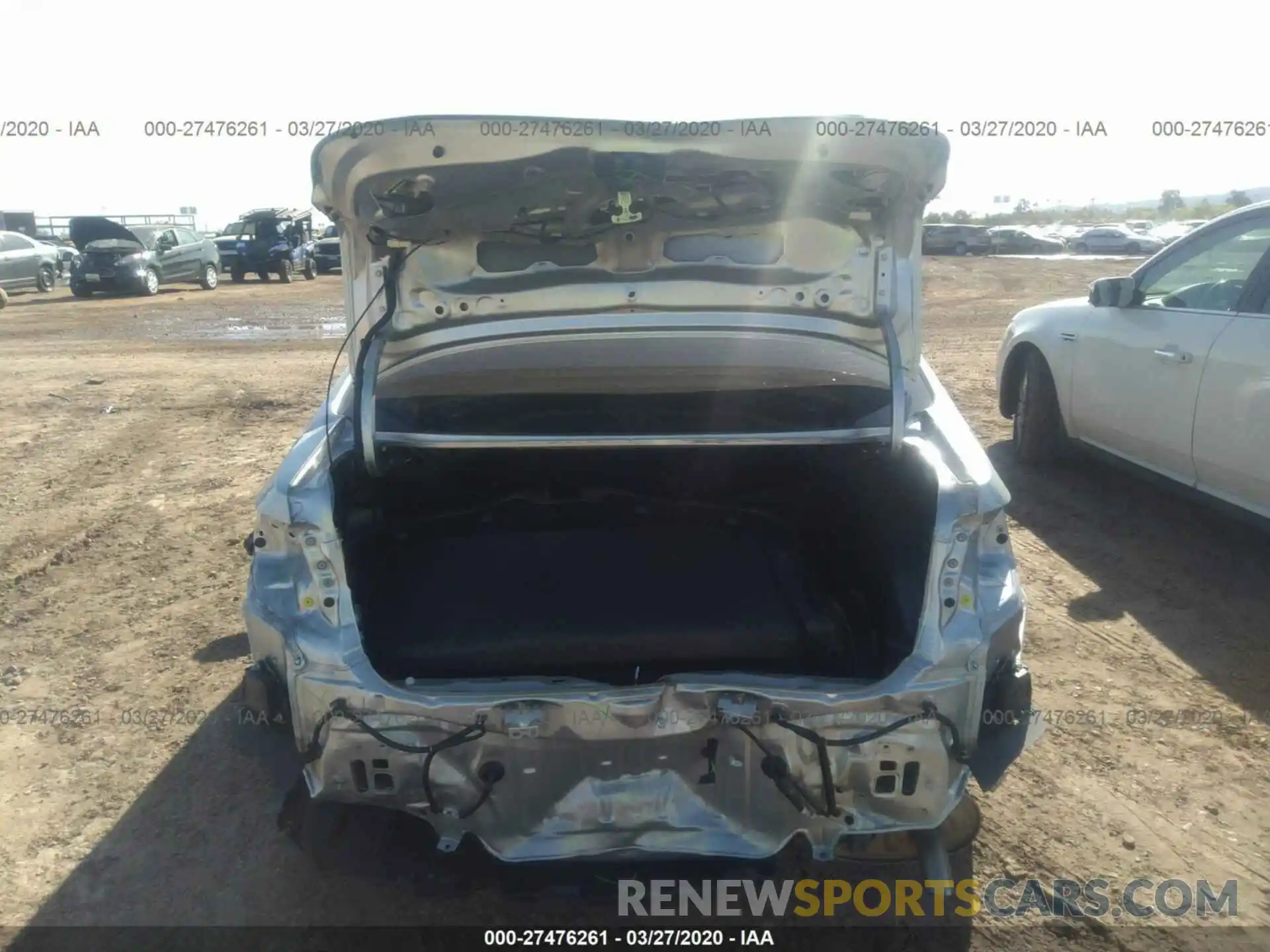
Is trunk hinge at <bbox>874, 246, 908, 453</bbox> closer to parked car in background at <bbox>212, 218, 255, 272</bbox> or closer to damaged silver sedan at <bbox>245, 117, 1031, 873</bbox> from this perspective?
damaged silver sedan at <bbox>245, 117, 1031, 873</bbox>

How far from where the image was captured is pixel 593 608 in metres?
2.77

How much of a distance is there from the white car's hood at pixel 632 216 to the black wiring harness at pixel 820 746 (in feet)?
3.24

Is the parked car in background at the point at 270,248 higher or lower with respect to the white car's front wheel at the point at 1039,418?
higher

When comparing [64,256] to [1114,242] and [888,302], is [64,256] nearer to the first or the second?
[888,302]

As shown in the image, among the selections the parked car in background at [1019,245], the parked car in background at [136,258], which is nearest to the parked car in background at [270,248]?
the parked car in background at [136,258]

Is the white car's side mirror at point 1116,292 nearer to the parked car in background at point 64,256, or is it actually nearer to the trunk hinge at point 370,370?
the trunk hinge at point 370,370

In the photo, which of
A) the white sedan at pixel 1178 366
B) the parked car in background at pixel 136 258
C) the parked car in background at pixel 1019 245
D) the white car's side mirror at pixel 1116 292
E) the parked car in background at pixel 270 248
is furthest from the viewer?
the parked car in background at pixel 1019 245

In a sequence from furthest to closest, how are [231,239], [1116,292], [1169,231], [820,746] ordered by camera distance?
1. [1169,231]
2. [231,239]
3. [1116,292]
4. [820,746]

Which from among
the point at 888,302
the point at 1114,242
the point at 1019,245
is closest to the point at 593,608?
the point at 888,302

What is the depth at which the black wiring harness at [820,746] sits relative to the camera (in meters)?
2.20

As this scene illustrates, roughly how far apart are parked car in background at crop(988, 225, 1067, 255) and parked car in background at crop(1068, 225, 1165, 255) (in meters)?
0.96

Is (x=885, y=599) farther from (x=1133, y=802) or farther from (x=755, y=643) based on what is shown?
(x=1133, y=802)

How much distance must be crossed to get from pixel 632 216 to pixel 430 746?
53.6 inches

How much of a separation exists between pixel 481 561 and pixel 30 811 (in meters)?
1.61
